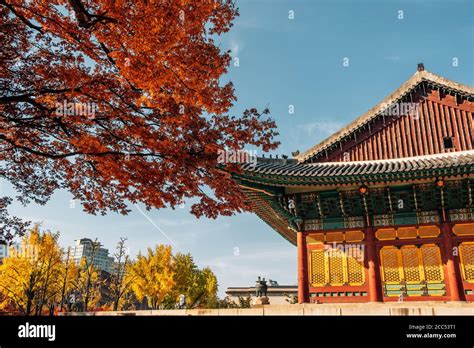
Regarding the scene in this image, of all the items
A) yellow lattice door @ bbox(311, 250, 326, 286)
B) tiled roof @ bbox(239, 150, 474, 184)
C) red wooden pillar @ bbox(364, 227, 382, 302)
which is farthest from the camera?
yellow lattice door @ bbox(311, 250, 326, 286)

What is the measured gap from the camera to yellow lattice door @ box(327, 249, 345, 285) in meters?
15.4

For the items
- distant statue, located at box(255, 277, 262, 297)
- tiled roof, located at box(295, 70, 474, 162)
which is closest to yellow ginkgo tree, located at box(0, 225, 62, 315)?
distant statue, located at box(255, 277, 262, 297)

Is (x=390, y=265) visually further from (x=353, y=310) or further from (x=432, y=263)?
(x=353, y=310)

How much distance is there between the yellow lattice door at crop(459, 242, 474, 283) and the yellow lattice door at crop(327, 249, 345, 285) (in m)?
4.67

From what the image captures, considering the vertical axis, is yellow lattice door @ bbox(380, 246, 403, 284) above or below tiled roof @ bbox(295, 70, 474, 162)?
below

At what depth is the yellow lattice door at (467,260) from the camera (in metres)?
14.1

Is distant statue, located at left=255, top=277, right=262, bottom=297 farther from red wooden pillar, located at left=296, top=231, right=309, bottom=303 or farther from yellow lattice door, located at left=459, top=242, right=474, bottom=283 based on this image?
yellow lattice door, located at left=459, top=242, right=474, bottom=283

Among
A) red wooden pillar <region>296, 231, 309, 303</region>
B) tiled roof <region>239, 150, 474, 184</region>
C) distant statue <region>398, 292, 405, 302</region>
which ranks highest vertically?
tiled roof <region>239, 150, 474, 184</region>

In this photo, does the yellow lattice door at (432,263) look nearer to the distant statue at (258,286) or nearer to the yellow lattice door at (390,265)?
the yellow lattice door at (390,265)

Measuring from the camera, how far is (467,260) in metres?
14.3

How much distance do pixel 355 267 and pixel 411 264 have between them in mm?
2276

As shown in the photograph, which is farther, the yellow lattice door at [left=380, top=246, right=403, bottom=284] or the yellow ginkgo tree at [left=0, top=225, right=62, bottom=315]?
the yellow ginkgo tree at [left=0, top=225, right=62, bottom=315]
